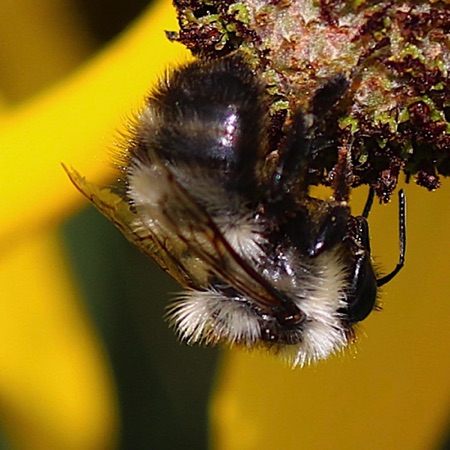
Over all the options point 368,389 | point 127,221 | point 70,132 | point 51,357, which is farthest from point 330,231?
point 51,357

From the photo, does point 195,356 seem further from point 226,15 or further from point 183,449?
point 226,15

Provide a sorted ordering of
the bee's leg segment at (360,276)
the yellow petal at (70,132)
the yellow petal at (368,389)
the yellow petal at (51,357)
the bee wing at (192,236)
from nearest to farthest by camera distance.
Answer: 1. the bee wing at (192,236)
2. the bee's leg segment at (360,276)
3. the yellow petal at (70,132)
4. the yellow petal at (368,389)
5. the yellow petal at (51,357)

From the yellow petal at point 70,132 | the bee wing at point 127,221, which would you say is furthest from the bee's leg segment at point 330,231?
the yellow petal at point 70,132

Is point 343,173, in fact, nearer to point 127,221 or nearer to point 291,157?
point 291,157

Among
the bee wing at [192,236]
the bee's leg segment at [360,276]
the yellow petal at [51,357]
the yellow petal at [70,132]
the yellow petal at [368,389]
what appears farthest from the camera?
the yellow petal at [51,357]

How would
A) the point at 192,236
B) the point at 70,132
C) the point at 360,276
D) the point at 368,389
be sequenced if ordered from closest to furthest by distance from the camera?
1. the point at 192,236
2. the point at 360,276
3. the point at 70,132
4. the point at 368,389

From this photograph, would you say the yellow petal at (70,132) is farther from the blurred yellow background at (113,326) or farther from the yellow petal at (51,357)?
the yellow petal at (51,357)

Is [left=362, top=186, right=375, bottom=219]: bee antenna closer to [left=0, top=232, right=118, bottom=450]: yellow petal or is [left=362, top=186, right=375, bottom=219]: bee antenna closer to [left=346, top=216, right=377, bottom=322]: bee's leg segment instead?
[left=346, top=216, right=377, bottom=322]: bee's leg segment

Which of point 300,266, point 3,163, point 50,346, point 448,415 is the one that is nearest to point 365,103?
point 300,266
